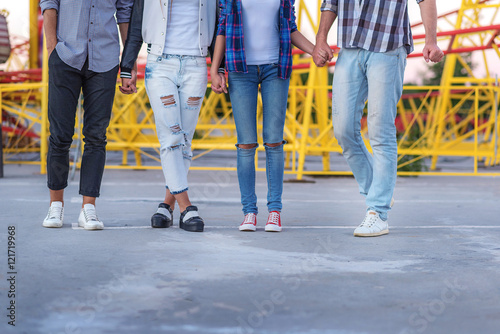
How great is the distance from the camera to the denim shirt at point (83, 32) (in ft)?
11.3

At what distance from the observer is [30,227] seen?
136 inches

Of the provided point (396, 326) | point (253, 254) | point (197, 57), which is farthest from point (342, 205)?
point (396, 326)

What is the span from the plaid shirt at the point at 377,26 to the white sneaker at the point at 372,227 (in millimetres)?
846

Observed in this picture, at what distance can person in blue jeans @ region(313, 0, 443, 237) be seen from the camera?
11.4 ft

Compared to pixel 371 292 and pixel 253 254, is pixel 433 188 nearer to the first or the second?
pixel 253 254

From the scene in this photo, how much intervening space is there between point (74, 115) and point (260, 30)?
3.49 feet

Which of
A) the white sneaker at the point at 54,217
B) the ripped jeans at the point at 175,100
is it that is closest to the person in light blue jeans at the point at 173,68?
the ripped jeans at the point at 175,100

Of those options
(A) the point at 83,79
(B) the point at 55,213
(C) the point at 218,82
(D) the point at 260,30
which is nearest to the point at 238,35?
(D) the point at 260,30

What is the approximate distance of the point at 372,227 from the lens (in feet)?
11.1

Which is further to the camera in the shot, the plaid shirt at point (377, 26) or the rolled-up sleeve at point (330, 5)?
the rolled-up sleeve at point (330, 5)

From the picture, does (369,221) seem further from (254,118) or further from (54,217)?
(54,217)

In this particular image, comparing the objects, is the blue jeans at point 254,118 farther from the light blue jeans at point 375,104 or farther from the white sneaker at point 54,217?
the white sneaker at point 54,217

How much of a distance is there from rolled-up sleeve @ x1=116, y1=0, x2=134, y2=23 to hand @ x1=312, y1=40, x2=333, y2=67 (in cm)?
100

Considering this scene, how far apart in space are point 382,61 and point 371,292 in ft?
5.28
